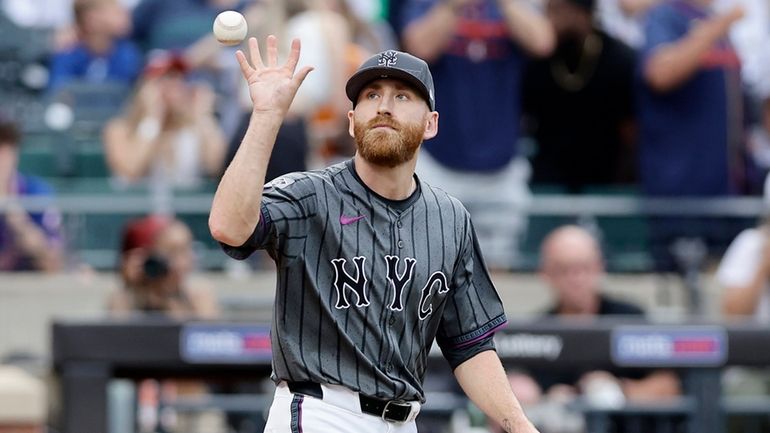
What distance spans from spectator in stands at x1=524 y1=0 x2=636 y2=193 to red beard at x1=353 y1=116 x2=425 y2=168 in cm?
489

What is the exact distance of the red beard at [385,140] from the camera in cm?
407

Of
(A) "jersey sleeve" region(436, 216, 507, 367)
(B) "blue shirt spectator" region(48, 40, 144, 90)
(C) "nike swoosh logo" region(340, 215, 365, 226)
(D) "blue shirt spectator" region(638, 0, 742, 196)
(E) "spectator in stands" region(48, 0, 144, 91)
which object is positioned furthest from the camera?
(B) "blue shirt spectator" region(48, 40, 144, 90)

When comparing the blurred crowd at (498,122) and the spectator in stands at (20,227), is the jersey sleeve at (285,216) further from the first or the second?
the spectator in stands at (20,227)

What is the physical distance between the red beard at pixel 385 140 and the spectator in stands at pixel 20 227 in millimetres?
4516

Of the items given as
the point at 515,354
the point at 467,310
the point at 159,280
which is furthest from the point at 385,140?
the point at 159,280

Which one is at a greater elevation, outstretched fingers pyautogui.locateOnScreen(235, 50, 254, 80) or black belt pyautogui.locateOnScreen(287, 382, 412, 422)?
outstretched fingers pyautogui.locateOnScreen(235, 50, 254, 80)

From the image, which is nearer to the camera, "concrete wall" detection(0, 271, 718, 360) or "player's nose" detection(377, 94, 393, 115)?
"player's nose" detection(377, 94, 393, 115)

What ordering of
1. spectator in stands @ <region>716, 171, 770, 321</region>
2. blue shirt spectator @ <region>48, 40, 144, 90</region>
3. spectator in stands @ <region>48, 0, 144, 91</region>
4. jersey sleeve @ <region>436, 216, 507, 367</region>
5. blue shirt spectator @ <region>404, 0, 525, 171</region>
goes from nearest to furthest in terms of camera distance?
1. jersey sleeve @ <region>436, 216, 507, 367</region>
2. spectator in stands @ <region>716, 171, 770, 321</region>
3. blue shirt spectator @ <region>404, 0, 525, 171</region>
4. spectator in stands @ <region>48, 0, 144, 91</region>
5. blue shirt spectator @ <region>48, 40, 144, 90</region>

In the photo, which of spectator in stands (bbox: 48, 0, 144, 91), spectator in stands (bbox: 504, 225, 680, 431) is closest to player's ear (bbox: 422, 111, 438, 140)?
spectator in stands (bbox: 504, 225, 680, 431)

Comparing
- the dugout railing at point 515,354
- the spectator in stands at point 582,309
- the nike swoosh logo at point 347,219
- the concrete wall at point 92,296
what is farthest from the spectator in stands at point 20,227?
the nike swoosh logo at point 347,219

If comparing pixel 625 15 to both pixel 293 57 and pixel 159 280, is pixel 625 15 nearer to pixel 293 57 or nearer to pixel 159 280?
pixel 159 280

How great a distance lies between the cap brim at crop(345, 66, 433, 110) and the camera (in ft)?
13.5

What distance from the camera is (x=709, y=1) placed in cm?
895

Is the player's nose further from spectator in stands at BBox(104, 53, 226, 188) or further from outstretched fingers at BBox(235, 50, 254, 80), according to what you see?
spectator in stands at BBox(104, 53, 226, 188)
